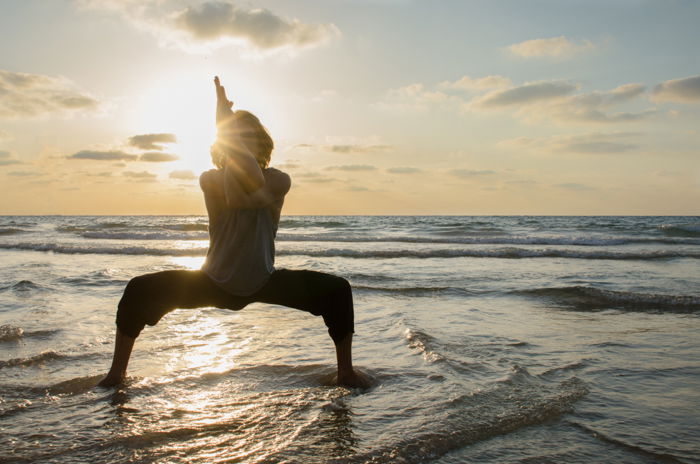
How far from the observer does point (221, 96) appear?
3.16m

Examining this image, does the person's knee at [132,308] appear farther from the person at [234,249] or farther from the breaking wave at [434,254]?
the breaking wave at [434,254]

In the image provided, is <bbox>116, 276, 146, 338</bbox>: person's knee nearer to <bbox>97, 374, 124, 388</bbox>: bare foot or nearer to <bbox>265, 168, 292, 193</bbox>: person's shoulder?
<bbox>97, 374, 124, 388</bbox>: bare foot

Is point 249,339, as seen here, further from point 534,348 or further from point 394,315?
point 534,348

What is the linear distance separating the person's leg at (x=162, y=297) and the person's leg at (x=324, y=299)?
0.25 meters

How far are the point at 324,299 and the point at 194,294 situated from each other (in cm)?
89

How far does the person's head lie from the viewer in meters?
3.14

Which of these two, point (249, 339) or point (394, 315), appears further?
point (394, 315)

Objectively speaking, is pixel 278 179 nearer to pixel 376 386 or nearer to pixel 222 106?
pixel 222 106

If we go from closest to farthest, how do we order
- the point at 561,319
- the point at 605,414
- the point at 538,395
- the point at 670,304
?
1. the point at 605,414
2. the point at 538,395
3. the point at 561,319
4. the point at 670,304

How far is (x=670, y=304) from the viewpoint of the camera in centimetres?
732

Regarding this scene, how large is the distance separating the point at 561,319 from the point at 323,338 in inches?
123

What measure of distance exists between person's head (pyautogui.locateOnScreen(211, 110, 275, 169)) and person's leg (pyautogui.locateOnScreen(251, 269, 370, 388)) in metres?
0.81

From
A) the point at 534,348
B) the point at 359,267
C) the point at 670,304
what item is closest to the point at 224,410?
the point at 534,348

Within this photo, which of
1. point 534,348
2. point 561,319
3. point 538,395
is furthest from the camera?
point 561,319
